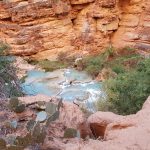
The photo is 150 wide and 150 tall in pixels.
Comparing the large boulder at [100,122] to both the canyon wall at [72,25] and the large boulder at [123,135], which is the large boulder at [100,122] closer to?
the large boulder at [123,135]

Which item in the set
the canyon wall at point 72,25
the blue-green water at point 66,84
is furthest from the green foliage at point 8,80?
the canyon wall at point 72,25

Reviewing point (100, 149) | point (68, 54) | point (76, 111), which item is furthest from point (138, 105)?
point (68, 54)

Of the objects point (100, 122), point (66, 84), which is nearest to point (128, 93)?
point (100, 122)

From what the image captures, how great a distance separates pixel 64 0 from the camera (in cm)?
1398

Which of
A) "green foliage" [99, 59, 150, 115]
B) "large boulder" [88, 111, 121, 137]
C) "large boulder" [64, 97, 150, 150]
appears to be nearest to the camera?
"large boulder" [64, 97, 150, 150]

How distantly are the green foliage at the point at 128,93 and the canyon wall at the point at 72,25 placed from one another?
6539 millimetres

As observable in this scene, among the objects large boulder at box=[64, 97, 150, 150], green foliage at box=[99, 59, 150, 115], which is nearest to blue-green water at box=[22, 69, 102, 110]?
green foliage at box=[99, 59, 150, 115]

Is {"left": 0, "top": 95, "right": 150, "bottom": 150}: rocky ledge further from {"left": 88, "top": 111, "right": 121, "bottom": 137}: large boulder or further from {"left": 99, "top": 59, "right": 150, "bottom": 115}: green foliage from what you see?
{"left": 99, "top": 59, "right": 150, "bottom": 115}: green foliage

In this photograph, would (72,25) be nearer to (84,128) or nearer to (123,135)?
(84,128)

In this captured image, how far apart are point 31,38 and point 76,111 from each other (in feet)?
33.4

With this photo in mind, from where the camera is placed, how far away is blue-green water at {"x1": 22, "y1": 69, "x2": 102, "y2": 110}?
34.3 ft

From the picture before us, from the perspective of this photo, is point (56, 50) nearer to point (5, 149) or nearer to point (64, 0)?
point (64, 0)

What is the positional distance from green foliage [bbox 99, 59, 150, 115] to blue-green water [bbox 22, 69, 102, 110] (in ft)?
6.97

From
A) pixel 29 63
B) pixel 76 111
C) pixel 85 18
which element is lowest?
pixel 29 63
